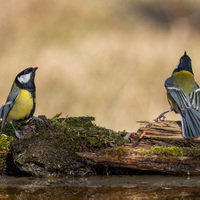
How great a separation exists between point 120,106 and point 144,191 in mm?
4780

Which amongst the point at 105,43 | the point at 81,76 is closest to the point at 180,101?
the point at 81,76

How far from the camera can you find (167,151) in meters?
3.57

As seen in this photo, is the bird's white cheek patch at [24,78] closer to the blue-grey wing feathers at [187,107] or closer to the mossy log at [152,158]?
the mossy log at [152,158]

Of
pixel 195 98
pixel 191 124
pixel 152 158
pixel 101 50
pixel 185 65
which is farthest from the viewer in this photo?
pixel 101 50

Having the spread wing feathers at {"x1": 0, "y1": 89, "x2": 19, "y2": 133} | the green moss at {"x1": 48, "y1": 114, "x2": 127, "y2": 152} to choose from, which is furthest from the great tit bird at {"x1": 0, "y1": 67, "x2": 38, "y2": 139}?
the green moss at {"x1": 48, "y1": 114, "x2": 127, "y2": 152}

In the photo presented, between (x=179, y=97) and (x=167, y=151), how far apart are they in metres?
1.09

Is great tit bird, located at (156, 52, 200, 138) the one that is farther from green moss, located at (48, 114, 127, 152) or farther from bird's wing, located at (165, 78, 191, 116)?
green moss, located at (48, 114, 127, 152)

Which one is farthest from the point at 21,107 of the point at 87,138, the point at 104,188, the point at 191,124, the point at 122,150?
the point at 191,124

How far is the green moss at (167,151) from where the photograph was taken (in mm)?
3555

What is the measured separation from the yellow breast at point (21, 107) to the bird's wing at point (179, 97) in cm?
176

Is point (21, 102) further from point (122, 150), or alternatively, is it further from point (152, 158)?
point (152, 158)

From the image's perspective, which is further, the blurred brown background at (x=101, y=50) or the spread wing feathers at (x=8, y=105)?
the blurred brown background at (x=101, y=50)

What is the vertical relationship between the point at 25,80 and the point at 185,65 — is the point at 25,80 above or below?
below

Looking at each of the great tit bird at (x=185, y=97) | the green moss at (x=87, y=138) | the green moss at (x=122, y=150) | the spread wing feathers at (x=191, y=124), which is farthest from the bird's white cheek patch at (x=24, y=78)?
the spread wing feathers at (x=191, y=124)
